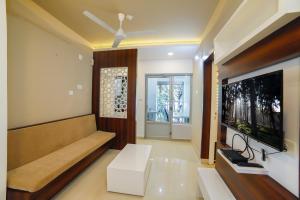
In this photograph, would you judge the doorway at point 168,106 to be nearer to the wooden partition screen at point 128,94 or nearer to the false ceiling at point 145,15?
the wooden partition screen at point 128,94

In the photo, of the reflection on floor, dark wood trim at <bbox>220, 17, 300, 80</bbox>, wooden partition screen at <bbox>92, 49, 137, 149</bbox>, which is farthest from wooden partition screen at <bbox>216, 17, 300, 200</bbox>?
wooden partition screen at <bbox>92, 49, 137, 149</bbox>

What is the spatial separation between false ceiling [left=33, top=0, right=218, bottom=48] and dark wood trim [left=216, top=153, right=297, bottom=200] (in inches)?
90.1

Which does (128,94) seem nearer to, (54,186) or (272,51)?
(54,186)

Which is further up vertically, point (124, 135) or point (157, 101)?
point (157, 101)

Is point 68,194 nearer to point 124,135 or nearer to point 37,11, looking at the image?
point 124,135

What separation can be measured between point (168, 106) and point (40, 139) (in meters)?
3.49

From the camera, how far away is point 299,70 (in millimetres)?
994

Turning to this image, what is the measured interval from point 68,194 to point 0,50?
6.24 ft

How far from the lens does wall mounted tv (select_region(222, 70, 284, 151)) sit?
106 centimetres

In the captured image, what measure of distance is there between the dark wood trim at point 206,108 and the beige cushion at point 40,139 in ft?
8.52

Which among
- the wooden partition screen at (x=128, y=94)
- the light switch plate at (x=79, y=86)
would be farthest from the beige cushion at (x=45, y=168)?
the light switch plate at (x=79, y=86)

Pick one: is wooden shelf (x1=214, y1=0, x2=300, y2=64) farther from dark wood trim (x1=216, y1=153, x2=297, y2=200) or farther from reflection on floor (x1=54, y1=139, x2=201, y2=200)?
reflection on floor (x1=54, y1=139, x2=201, y2=200)

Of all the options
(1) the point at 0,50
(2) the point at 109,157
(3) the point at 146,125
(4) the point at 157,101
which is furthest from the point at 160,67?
(1) the point at 0,50

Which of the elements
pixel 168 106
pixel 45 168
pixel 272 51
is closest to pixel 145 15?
pixel 272 51
